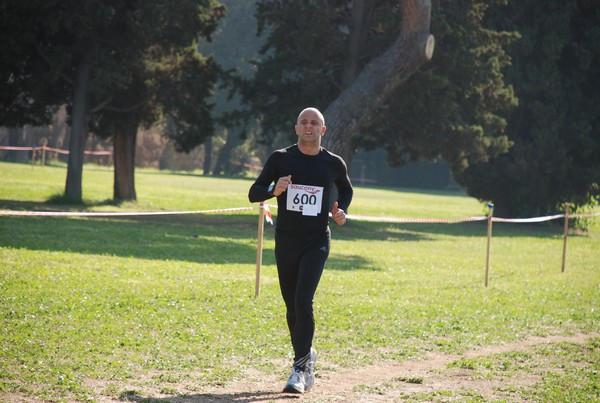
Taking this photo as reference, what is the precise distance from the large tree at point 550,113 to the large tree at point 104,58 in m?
12.1

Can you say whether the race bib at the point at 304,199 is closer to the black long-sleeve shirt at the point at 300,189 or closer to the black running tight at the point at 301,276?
the black long-sleeve shirt at the point at 300,189

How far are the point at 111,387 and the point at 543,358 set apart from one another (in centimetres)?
501

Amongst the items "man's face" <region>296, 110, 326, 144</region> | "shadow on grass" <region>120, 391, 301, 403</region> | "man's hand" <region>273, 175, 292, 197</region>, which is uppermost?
"man's face" <region>296, 110, 326, 144</region>

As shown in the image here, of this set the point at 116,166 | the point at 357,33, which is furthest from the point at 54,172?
the point at 357,33

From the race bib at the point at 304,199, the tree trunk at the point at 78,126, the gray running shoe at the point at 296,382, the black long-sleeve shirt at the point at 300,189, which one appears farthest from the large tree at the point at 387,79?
the gray running shoe at the point at 296,382

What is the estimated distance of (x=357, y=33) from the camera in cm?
3009

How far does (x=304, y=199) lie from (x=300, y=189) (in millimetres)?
99

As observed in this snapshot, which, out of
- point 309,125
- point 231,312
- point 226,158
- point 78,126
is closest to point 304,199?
point 309,125

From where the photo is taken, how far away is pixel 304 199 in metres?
8.08

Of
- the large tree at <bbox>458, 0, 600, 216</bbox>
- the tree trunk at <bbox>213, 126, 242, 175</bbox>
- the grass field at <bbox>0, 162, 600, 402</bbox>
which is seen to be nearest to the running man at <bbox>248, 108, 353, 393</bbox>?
the grass field at <bbox>0, 162, 600, 402</bbox>

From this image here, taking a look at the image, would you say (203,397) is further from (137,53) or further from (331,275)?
(137,53)

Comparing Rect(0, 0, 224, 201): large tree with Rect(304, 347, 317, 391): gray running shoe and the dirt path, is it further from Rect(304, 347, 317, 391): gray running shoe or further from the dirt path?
Rect(304, 347, 317, 391): gray running shoe

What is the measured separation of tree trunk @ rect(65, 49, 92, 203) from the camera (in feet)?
95.5

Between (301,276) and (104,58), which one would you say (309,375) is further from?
(104,58)
